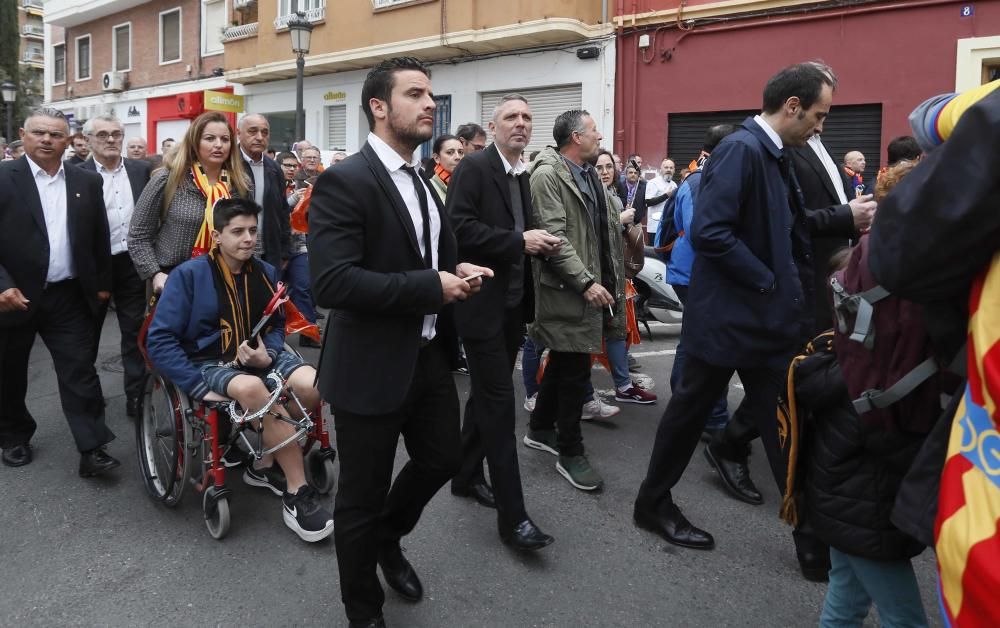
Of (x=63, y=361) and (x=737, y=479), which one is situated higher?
(x=63, y=361)

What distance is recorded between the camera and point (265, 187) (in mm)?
5375

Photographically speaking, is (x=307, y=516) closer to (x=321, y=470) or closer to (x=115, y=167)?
(x=321, y=470)

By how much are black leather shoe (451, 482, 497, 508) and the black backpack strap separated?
2.29m

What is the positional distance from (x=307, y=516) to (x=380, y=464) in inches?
43.0

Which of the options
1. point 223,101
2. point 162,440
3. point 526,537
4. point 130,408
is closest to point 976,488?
point 526,537

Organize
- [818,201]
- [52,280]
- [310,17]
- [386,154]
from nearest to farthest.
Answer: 1. [386,154]
2. [818,201]
3. [52,280]
4. [310,17]

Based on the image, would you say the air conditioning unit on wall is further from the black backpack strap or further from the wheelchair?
the black backpack strap

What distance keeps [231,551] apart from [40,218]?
2.22m

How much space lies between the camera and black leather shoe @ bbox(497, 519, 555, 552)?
133 inches

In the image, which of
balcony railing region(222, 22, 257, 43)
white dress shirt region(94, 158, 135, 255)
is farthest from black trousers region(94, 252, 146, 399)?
balcony railing region(222, 22, 257, 43)

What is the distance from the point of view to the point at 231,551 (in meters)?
3.48

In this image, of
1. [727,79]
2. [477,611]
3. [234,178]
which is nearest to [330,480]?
[477,611]

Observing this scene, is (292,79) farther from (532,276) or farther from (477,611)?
(477,611)

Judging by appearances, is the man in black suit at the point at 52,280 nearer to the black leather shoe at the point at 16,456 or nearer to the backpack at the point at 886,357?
the black leather shoe at the point at 16,456
